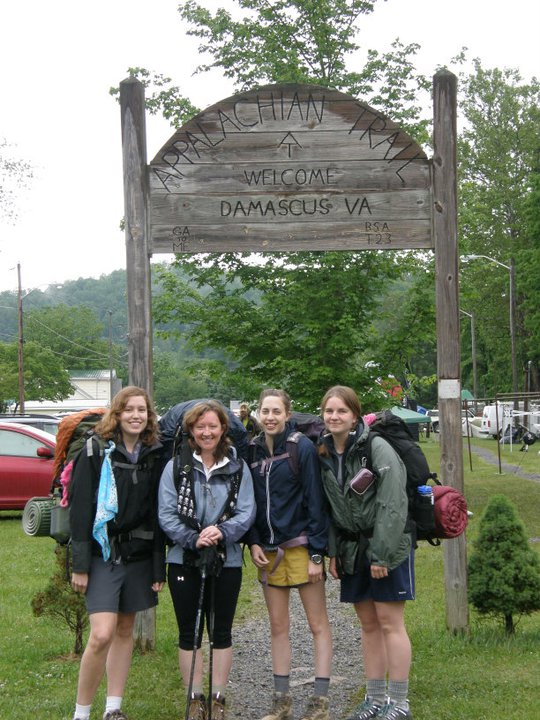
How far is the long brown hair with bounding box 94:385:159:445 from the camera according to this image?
5.30 metres

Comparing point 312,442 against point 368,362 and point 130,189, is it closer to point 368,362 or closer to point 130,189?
point 130,189

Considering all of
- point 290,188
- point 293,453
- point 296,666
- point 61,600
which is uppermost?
point 290,188

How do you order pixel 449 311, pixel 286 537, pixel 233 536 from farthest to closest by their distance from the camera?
pixel 449 311
pixel 286 537
pixel 233 536

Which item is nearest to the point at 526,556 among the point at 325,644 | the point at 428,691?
the point at 428,691

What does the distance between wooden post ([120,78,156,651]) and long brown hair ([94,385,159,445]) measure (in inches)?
64.1

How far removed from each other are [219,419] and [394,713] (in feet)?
6.02

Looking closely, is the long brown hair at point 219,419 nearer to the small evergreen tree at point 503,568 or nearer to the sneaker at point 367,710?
the sneaker at point 367,710

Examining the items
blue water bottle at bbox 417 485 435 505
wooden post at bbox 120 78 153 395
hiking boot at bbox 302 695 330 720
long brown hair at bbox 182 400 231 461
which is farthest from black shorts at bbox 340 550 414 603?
wooden post at bbox 120 78 153 395

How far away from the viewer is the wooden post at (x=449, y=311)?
7090 millimetres

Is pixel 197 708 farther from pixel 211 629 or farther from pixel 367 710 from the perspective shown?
pixel 367 710

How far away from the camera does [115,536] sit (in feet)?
17.1

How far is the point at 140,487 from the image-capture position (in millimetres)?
5273

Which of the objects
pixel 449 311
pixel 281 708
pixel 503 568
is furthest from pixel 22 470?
pixel 281 708

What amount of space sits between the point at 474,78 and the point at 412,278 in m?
39.0
